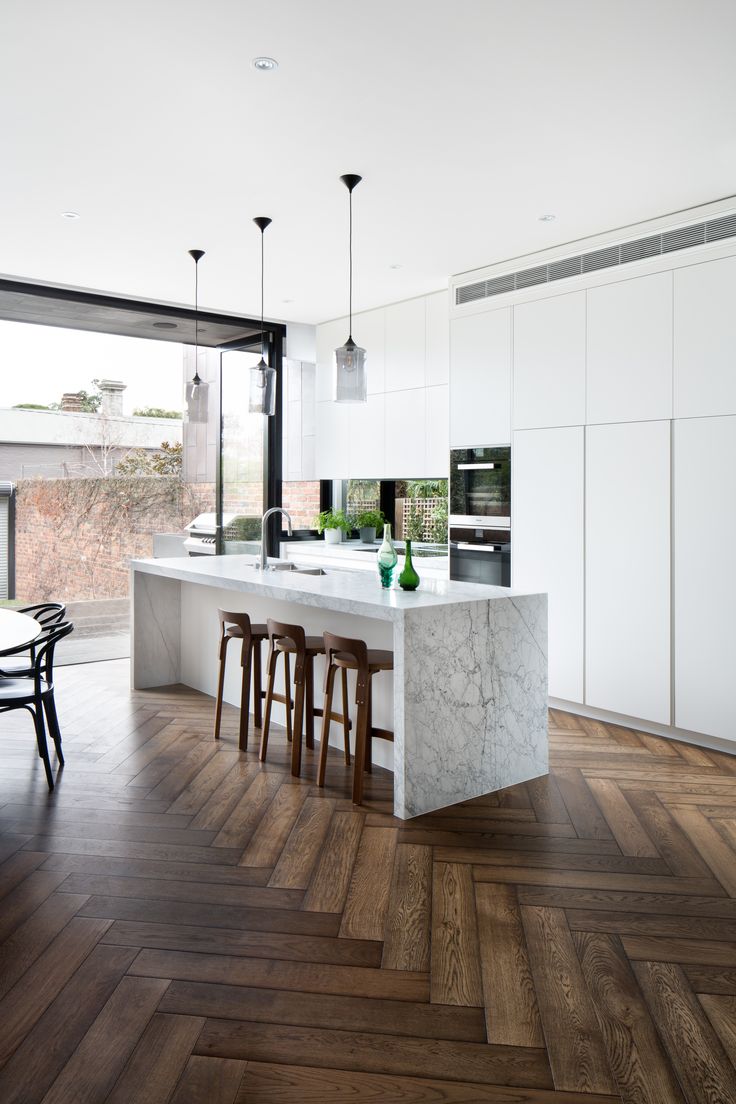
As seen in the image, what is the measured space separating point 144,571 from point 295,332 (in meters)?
2.99

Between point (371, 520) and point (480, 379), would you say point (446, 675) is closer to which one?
point (480, 379)

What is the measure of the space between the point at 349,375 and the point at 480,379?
72.3 inches

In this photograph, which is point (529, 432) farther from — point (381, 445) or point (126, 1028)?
point (126, 1028)

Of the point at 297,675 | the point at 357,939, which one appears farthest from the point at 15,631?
the point at 357,939

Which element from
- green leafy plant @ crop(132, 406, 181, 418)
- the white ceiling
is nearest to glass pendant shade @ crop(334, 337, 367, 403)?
the white ceiling

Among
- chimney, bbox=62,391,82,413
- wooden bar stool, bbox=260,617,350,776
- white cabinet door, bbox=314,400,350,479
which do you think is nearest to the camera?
wooden bar stool, bbox=260,617,350,776

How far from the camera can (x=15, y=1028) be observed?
1991 mm

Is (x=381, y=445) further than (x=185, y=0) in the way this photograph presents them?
Yes

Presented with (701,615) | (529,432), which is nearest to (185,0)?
(529,432)

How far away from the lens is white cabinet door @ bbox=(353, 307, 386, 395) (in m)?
6.48

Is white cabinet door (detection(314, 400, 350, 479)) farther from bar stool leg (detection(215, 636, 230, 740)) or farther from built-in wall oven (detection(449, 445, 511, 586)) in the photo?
bar stool leg (detection(215, 636, 230, 740))

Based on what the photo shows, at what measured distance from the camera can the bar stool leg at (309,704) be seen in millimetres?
3936

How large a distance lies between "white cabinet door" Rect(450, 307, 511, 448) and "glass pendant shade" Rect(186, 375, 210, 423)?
186 centimetres

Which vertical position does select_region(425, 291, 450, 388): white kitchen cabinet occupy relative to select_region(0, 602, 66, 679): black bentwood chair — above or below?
above
